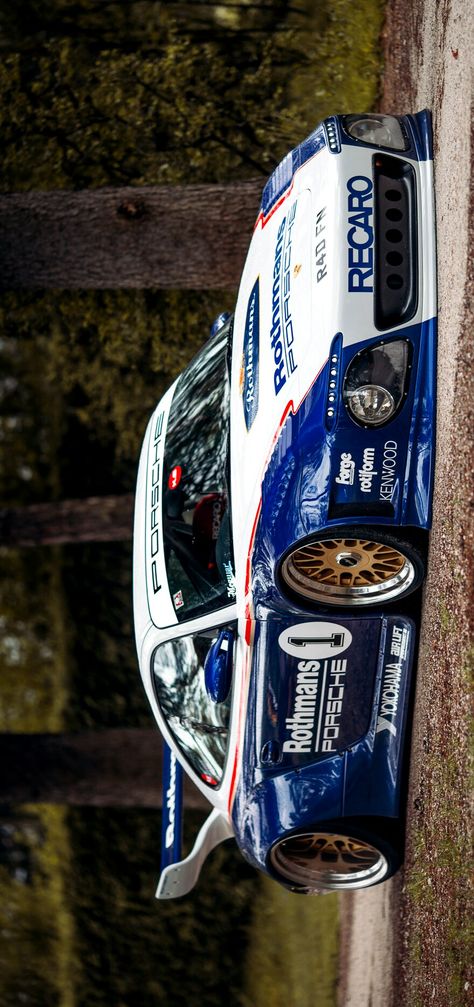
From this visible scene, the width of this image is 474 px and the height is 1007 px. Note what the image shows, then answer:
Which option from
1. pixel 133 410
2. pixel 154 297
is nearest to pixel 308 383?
pixel 154 297

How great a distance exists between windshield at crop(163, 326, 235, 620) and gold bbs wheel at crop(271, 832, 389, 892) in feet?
4.29

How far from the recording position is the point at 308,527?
446cm

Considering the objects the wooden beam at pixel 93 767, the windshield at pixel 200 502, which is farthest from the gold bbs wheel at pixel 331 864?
the wooden beam at pixel 93 767

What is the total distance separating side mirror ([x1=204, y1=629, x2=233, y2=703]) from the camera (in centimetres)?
489

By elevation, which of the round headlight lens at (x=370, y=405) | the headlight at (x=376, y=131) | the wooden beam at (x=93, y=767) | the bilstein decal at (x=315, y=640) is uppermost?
the headlight at (x=376, y=131)

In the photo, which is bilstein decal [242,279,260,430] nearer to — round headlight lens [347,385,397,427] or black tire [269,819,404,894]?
round headlight lens [347,385,397,427]

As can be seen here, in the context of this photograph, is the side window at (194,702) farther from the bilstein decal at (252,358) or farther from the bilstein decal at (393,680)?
the bilstein decal at (252,358)

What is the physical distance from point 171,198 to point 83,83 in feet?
8.97

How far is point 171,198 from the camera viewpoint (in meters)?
7.61

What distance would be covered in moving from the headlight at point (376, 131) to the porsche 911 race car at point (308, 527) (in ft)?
0.03

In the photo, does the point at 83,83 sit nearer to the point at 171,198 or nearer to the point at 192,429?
the point at 171,198

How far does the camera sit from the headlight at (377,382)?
4.43m

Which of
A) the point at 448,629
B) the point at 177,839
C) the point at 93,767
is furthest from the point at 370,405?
the point at 93,767

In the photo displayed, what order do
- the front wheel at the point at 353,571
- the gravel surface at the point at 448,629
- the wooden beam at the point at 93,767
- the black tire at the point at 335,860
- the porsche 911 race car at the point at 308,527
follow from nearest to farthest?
the gravel surface at the point at 448,629 → the porsche 911 race car at the point at 308,527 → the front wheel at the point at 353,571 → the black tire at the point at 335,860 → the wooden beam at the point at 93,767
